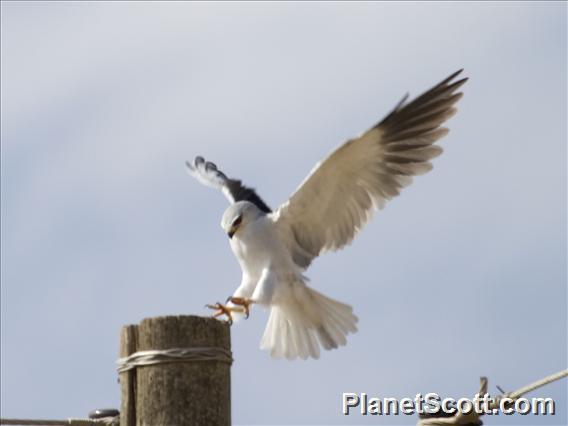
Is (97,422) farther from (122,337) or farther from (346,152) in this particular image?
(346,152)

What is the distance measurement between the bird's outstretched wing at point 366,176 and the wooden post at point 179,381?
3102 mm

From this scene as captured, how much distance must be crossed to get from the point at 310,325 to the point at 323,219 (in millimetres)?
592

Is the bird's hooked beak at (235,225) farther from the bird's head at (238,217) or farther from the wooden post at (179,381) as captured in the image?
the wooden post at (179,381)

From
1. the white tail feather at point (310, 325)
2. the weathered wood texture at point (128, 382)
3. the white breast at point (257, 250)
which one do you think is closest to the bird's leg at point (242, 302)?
the white breast at point (257, 250)

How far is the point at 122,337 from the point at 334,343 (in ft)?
10.4

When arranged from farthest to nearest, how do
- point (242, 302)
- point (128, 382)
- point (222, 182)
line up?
1. point (222, 182)
2. point (242, 302)
3. point (128, 382)

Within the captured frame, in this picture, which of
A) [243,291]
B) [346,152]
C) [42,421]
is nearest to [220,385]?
[42,421]

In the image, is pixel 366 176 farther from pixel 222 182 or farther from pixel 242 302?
pixel 222 182

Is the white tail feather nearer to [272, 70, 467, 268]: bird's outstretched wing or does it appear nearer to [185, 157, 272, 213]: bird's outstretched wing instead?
[272, 70, 467, 268]: bird's outstretched wing

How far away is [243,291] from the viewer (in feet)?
21.0

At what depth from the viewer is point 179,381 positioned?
3523 mm

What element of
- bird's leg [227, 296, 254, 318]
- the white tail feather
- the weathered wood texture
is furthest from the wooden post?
the white tail feather

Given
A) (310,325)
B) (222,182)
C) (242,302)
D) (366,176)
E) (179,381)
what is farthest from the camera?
(222,182)

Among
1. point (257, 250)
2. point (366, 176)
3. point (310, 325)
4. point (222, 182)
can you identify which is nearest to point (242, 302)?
point (257, 250)
